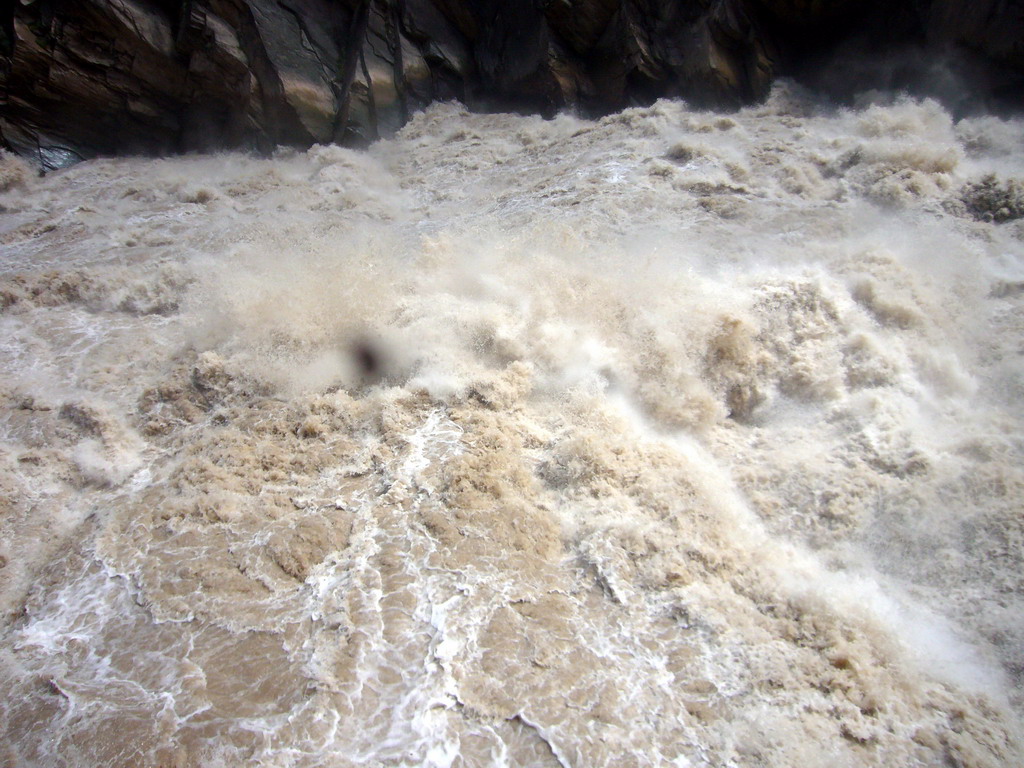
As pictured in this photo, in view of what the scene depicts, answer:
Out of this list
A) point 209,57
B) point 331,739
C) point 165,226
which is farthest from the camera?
point 209,57

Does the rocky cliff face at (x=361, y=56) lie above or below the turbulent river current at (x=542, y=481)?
above

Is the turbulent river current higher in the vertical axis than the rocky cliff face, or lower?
lower

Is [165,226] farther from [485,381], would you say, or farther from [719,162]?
[719,162]

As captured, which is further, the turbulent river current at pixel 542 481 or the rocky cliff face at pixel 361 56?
the rocky cliff face at pixel 361 56

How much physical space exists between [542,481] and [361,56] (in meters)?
9.36

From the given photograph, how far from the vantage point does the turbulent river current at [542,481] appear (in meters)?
2.96

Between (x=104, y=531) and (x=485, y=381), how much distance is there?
287 cm

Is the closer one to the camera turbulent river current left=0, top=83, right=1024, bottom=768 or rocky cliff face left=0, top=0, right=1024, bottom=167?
turbulent river current left=0, top=83, right=1024, bottom=768

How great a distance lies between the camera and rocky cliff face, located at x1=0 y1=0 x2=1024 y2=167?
9.06 m

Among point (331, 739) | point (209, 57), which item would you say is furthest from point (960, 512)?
point (209, 57)

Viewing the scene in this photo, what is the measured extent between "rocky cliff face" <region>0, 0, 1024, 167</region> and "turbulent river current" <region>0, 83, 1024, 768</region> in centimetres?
258

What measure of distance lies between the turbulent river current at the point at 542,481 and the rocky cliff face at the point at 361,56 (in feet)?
8.47

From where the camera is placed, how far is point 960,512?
13.0 feet

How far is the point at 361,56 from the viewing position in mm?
10477
